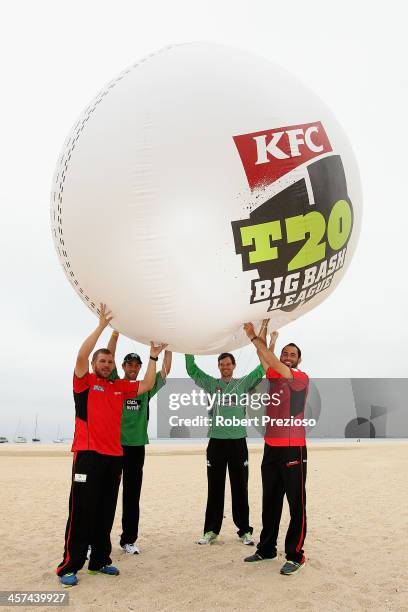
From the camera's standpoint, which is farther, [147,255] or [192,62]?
[192,62]

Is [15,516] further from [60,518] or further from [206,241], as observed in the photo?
[206,241]

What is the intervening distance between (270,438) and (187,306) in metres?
1.52

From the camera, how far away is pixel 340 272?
13.0ft

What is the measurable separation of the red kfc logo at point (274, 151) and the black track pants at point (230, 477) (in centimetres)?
272

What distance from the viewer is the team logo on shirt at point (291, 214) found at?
315cm

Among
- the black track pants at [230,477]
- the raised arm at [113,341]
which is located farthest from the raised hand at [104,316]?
the black track pants at [230,477]

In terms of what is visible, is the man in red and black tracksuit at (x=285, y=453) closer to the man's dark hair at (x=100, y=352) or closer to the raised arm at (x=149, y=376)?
the raised arm at (x=149, y=376)

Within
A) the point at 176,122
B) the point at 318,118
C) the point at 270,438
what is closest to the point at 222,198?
the point at 176,122

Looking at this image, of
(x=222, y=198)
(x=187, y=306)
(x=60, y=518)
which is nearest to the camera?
(x=222, y=198)

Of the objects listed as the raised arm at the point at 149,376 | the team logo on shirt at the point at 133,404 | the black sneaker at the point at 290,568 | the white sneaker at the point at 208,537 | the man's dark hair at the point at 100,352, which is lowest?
the white sneaker at the point at 208,537

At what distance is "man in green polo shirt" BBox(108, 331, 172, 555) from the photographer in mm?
4500

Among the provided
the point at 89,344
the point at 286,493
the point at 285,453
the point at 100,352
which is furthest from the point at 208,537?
the point at 89,344

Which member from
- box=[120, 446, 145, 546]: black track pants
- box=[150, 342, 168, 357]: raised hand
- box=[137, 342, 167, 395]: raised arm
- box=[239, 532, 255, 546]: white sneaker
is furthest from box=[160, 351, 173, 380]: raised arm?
box=[239, 532, 255, 546]: white sneaker

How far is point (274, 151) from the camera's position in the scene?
10.5 ft
